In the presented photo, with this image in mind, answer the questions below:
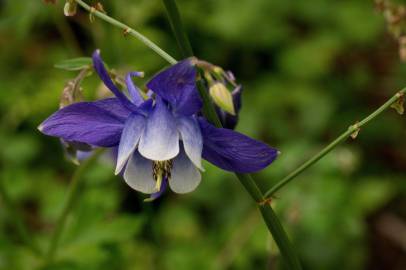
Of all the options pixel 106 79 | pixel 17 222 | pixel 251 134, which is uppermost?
pixel 106 79

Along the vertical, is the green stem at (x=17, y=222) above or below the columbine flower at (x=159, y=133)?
below

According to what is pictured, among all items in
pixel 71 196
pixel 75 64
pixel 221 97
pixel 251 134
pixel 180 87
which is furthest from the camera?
pixel 251 134

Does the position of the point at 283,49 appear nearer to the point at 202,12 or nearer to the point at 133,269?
the point at 202,12

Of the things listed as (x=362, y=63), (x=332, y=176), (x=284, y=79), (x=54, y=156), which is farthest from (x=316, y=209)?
(x=362, y=63)

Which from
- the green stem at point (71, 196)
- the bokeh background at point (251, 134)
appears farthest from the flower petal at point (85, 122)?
the bokeh background at point (251, 134)

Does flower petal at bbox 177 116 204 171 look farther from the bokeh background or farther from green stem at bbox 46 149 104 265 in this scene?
the bokeh background

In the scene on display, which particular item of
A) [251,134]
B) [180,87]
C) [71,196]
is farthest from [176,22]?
[251,134]

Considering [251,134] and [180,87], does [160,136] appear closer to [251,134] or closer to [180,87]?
[180,87]

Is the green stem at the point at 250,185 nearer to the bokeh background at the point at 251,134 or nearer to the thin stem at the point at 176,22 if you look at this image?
the thin stem at the point at 176,22
